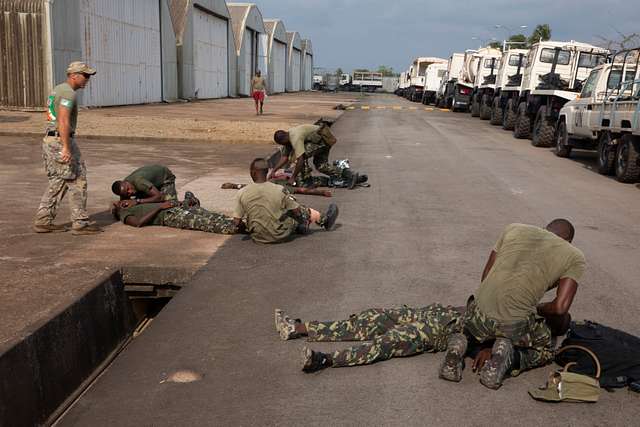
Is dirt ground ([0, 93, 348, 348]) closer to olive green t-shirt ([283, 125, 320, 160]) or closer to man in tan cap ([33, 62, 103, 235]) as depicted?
man in tan cap ([33, 62, 103, 235])

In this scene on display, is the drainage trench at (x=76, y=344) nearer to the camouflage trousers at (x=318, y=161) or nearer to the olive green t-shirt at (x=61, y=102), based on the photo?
the olive green t-shirt at (x=61, y=102)

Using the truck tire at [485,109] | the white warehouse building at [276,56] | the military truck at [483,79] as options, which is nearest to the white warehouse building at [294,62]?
the white warehouse building at [276,56]

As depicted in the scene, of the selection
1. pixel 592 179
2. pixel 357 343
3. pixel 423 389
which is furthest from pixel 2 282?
pixel 592 179

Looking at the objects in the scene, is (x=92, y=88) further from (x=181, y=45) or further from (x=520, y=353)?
(x=520, y=353)

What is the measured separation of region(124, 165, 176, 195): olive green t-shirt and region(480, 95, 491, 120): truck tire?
2320 centimetres

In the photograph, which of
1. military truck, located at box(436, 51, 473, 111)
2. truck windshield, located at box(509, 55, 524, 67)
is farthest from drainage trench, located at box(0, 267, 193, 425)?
military truck, located at box(436, 51, 473, 111)

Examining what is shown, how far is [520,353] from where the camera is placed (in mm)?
3971

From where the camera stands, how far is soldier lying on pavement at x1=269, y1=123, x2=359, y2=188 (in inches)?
367

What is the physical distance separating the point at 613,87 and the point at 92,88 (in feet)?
68.4

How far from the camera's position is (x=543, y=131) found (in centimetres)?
1773

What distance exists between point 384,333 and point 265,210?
2633 mm

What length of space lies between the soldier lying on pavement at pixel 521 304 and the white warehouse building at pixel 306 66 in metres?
86.3

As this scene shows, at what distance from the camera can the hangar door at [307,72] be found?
3585 inches

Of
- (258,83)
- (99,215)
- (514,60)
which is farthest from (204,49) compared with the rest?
(99,215)
